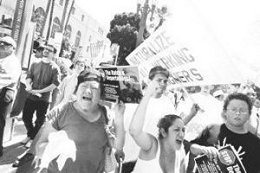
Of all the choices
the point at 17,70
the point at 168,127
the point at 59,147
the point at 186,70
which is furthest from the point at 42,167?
the point at 17,70

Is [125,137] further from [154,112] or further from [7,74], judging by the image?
[7,74]

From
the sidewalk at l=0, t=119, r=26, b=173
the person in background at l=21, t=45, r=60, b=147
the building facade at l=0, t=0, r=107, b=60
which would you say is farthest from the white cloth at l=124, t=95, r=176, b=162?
the building facade at l=0, t=0, r=107, b=60

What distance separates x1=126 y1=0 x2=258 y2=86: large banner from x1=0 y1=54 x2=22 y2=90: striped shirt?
80.8 inches

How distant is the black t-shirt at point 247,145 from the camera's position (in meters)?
2.65

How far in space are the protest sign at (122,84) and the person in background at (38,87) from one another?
120 inches

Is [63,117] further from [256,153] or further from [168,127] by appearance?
[256,153]

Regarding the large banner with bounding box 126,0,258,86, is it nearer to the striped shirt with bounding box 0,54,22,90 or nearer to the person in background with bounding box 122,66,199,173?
the person in background with bounding box 122,66,199,173

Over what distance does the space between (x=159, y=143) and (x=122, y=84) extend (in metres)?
0.58

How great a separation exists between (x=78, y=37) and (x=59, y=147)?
44.4 m

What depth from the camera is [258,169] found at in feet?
8.81

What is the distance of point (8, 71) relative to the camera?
14.4ft

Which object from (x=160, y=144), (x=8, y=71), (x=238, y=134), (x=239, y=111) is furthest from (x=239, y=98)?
(x=8, y=71)

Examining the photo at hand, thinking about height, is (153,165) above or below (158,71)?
below

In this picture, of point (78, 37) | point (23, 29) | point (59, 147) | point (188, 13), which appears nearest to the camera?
point (59, 147)
